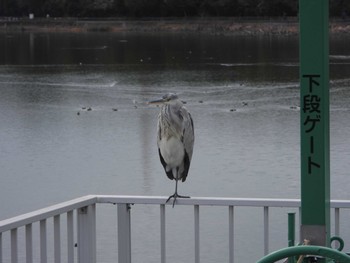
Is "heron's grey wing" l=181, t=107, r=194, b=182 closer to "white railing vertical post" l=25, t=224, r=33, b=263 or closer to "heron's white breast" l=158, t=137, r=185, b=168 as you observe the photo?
"heron's white breast" l=158, t=137, r=185, b=168

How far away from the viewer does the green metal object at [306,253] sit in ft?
5.65

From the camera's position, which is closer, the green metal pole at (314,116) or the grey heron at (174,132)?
the green metal pole at (314,116)

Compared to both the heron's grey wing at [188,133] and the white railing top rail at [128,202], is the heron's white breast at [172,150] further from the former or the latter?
the white railing top rail at [128,202]

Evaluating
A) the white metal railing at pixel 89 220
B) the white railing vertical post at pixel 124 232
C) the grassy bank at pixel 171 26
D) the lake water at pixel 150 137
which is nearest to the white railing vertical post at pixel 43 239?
the white metal railing at pixel 89 220

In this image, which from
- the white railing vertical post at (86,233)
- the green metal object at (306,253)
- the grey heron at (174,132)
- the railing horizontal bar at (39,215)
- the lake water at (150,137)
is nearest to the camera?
the green metal object at (306,253)

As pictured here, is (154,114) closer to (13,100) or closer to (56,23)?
(13,100)

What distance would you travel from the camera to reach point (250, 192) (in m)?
10.2

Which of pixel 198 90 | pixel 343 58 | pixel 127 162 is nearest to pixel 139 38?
pixel 343 58

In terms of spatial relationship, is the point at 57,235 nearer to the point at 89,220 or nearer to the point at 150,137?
the point at 89,220

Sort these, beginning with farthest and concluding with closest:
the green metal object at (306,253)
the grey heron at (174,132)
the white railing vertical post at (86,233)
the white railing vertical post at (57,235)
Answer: the grey heron at (174,132) → the white railing vertical post at (86,233) → the white railing vertical post at (57,235) → the green metal object at (306,253)

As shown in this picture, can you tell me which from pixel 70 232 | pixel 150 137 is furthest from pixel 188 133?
pixel 150 137

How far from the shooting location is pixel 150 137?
561 inches

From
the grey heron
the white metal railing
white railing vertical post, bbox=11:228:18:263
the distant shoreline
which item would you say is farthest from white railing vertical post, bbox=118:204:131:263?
the distant shoreline

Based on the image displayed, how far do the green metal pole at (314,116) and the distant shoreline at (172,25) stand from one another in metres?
47.2
